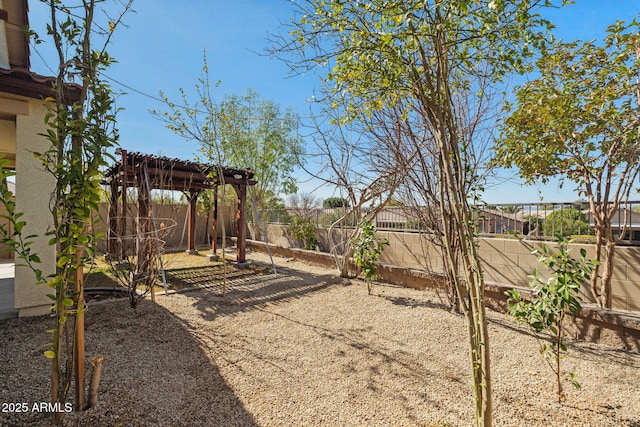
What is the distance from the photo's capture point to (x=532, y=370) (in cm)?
269

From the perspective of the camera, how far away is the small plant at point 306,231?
898 cm

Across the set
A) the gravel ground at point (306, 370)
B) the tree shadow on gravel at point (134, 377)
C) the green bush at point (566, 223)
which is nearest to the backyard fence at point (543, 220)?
the green bush at point (566, 223)

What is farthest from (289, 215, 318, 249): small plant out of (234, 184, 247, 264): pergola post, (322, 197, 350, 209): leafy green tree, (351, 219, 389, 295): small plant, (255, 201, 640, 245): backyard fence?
(255, 201, 640, 245): backyard fence

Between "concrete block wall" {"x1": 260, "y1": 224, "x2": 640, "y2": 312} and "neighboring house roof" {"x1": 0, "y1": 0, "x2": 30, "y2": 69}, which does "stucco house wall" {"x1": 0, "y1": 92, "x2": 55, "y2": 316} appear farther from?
"concrete block wall" {"x1": 260, "y1": 224, "x2": 640, "y2": 312}

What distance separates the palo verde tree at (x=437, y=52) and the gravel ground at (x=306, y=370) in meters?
1.04

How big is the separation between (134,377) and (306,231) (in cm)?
672

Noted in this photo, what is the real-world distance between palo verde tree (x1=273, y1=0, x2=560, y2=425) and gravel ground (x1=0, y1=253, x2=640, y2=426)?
104 cm

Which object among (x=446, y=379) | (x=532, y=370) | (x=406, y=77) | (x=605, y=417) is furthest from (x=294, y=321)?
(x=406, y=77)

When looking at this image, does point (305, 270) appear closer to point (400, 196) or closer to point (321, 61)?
point (400, 196)

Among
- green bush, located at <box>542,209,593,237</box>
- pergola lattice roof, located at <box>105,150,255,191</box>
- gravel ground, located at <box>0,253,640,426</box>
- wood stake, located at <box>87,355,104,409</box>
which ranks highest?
pergola lattice roof, located at <box>105,150,255,191</box>

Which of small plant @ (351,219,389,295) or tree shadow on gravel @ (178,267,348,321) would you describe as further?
small plant @ (351,219,389,295)


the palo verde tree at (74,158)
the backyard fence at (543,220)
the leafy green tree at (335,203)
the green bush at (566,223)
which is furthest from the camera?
the leafy green tree at (335,203)

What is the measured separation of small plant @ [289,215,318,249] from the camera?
8.98 m

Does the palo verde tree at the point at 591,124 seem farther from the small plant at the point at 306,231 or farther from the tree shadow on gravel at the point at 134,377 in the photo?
the small plant at the point at 306,231
